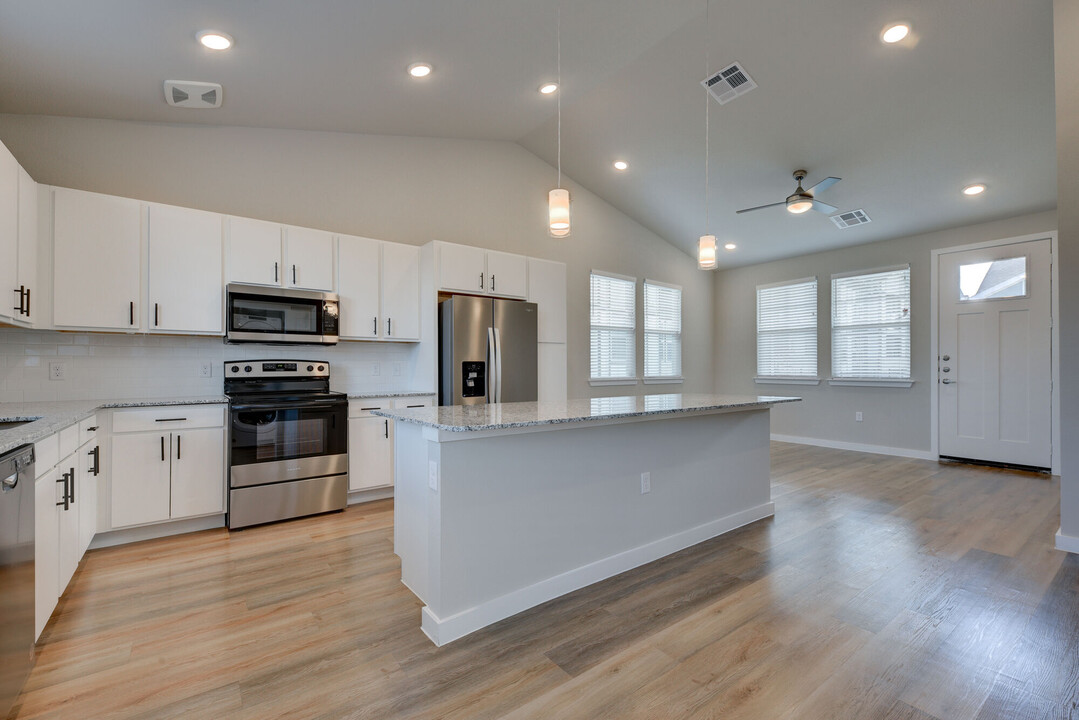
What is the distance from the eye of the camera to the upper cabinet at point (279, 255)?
3506 millimetres

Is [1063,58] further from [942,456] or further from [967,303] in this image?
[942,456]

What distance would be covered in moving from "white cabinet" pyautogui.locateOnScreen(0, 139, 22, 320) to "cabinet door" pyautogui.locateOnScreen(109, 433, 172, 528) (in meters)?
0.93

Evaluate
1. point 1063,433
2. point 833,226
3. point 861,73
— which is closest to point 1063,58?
point 861,73

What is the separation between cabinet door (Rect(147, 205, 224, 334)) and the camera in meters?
3.21

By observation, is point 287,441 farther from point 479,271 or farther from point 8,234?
point 479,271

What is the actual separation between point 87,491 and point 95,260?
1.40 meters

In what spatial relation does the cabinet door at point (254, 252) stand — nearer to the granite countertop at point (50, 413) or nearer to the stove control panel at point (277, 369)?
the stove control panel at point (277, 369)

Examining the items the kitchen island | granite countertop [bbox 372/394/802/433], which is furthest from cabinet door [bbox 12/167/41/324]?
the kitchen island

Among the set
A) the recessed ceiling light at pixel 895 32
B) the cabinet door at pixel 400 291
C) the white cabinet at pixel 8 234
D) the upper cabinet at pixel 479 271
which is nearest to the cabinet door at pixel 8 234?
the white cabinet at pixel 8 234

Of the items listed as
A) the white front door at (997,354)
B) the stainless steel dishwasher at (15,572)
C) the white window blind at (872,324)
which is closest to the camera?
the stainless steel dishwasher at (15,572)

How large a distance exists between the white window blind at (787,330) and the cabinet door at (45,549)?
7396 millimetres

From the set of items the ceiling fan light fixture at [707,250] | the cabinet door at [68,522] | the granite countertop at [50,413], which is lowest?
the cabinet door at [68,522]

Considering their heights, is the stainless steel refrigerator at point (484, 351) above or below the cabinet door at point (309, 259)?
below

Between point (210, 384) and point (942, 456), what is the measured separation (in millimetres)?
7393
